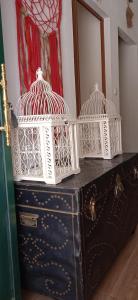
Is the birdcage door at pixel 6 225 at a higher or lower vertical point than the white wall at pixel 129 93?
lower

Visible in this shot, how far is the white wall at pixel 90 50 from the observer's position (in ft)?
8.42

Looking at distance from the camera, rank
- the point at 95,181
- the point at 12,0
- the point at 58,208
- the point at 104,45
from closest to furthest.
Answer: the point at 58,208
the point at 95,181
the point at 12,0
the point at 104,45

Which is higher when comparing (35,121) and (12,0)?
(12,0)

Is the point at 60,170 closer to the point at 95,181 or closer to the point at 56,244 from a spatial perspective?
the point at 95,181

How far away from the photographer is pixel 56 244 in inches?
48.2

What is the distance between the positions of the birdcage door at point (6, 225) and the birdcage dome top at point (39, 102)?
1.01 feet

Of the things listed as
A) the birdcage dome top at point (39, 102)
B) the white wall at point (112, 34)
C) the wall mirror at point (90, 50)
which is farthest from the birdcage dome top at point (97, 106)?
the birdcage dome top at point (39, 102)

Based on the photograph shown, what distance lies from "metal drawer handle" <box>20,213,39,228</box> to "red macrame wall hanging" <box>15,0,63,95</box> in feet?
2.13

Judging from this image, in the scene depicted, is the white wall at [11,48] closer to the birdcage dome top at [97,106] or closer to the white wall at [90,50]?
the birdcage dome top at [97,106]

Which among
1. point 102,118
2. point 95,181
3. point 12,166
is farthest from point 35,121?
point 102,118

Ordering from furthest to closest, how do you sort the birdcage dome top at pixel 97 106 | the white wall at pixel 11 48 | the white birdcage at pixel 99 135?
the birdcage dome top at pixel 97 106 → the white birdcage at pixel 99 135 → the white wall at pixel 11 48

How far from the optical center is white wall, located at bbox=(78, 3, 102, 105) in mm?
2566

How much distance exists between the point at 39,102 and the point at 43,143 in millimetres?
380

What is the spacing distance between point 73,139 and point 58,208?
36 cm
